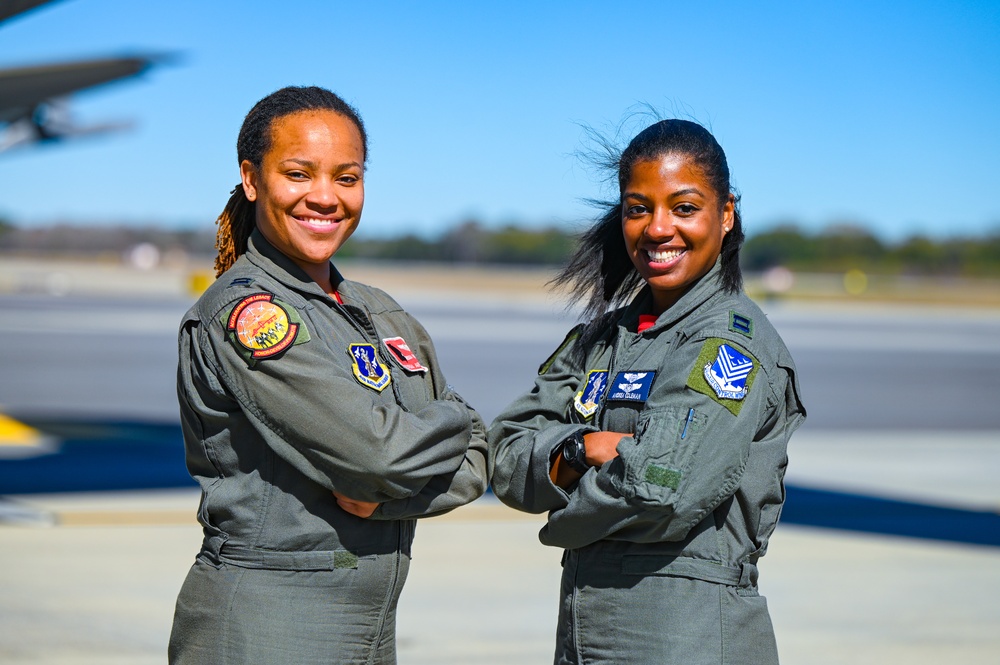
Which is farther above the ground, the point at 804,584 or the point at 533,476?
the point at 533,476

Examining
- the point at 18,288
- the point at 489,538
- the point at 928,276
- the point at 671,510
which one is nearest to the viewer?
the point at 671,510

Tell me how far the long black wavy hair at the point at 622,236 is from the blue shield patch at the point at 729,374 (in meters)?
0.26

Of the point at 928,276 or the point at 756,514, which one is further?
the point at 928,276

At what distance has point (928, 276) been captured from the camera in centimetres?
8769

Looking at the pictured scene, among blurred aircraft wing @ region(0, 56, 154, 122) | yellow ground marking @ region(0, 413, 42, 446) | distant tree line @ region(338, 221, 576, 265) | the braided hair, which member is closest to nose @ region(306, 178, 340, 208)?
the braided hair

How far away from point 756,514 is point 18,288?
44.2 m

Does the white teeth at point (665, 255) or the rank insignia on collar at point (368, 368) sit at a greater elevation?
the white teeth at point (665, 255)

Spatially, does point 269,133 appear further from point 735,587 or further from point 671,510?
point 735,587

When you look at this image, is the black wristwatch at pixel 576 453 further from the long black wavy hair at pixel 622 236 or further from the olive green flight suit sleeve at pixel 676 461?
the long black wavy hair at pixel 622 236

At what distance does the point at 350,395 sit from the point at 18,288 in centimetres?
4386

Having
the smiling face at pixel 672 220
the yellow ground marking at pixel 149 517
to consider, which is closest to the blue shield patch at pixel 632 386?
the smiling face at pixel 672 220

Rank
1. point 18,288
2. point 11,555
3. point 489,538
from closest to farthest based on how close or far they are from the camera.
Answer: point 11,555 → point 489,538 → point 18,288

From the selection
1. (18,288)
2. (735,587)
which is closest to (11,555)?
(735,587)

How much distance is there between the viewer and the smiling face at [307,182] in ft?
7.93
